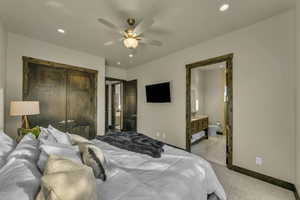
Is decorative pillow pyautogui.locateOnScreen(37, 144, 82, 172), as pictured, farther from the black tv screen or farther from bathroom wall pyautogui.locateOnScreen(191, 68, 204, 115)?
bathroom wall pyautogui.locateOnScreen(191, 68, 204, 115)

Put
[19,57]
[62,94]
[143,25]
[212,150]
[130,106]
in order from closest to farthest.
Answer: [143,25] → [19,57] → [62,94] → [212,150] → [130,106]

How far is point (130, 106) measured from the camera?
536 centimetres

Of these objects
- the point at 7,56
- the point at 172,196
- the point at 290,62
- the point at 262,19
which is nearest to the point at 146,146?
the point at 172,196

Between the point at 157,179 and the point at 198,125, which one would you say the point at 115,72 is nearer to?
the point at 198,125

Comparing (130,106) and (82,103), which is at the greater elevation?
(82,103)

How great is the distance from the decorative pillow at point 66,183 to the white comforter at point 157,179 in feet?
0.75

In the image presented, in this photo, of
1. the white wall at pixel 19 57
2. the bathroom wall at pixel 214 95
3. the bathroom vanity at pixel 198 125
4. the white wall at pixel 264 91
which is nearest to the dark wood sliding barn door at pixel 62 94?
the white wall at pixel 19 57

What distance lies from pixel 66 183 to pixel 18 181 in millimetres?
291

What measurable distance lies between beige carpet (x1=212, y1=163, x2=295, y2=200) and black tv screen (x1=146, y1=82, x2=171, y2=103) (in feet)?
7.35

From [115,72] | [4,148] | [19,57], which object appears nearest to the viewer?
[4,148]

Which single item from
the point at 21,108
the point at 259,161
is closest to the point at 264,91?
the point at 259,161

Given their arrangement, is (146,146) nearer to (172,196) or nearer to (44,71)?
(172,196)

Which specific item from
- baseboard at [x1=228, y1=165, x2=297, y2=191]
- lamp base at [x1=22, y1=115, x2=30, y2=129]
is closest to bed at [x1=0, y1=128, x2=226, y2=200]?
baseboard at [x1=228, y1=165, x2=297, y2=191]

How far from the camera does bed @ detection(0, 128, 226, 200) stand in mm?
792
